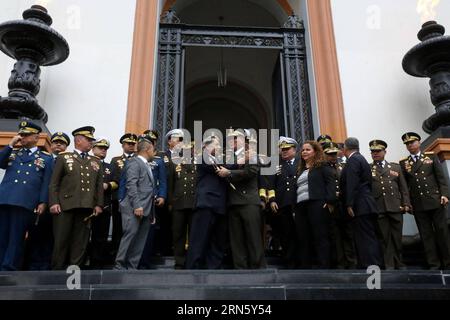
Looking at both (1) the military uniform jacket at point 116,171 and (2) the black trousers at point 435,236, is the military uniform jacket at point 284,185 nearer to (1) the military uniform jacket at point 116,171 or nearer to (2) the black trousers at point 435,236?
(2) the black trousers at point 435,236

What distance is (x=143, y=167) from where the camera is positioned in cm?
499

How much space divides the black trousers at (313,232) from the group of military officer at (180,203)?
24 cm

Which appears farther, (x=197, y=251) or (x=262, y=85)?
(x=262, y=85)

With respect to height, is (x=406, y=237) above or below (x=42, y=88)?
below

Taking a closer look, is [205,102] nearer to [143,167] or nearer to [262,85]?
[262,85]

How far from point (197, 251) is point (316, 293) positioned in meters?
1.41

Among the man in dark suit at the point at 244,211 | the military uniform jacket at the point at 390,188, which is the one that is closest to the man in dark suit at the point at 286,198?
Result: the man in dark suit at the point at 244,211

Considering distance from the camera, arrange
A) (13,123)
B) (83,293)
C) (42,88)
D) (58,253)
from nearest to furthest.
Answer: (83,293) → (58,253) → (13,123) → (42,88)

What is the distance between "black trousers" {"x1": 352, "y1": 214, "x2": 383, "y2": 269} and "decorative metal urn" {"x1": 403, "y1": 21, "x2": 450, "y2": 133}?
2.55 metres

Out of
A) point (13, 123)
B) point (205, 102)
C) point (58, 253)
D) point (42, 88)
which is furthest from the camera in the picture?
point (205, 102)

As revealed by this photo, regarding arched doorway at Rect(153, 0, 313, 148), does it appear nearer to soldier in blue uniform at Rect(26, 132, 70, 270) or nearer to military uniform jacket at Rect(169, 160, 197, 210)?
military uniform jacket at Rect(169, 160, 197, 210)

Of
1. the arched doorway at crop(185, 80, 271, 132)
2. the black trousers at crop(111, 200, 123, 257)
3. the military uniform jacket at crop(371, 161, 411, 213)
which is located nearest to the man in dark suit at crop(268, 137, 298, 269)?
the military uniform jacket at crop(371, 161, 411, 213)

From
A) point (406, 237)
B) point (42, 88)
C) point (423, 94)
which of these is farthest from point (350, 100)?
point (42, 88)

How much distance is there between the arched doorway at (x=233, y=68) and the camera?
8102mm
